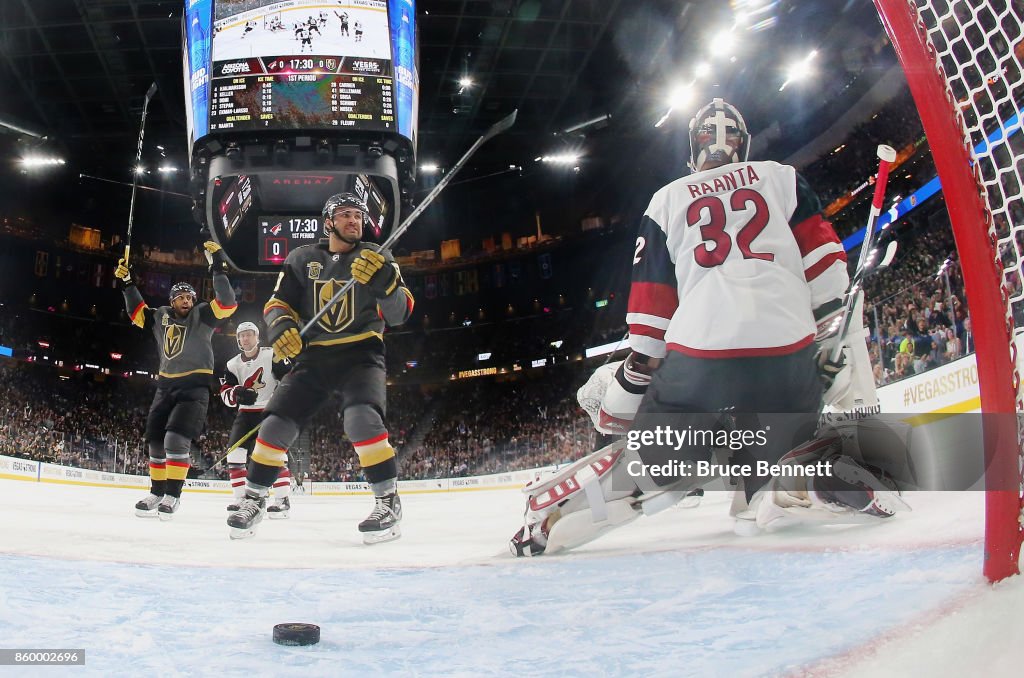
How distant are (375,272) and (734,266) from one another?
954 millimetres

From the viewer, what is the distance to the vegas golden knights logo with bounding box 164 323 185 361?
234 cm

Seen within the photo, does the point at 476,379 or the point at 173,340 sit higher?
the point at 173,340

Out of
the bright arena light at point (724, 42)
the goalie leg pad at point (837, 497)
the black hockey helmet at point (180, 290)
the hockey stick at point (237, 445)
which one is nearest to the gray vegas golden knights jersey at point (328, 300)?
the hockey stick at point (237, 445)

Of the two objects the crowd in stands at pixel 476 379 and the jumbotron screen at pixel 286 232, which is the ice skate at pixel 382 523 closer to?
the crowd in stands at pixel 476 379

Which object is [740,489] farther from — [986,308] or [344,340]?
[344,340]

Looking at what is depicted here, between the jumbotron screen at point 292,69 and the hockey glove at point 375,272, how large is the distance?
2.72 feet

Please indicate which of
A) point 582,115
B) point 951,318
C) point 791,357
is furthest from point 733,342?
point 582,115

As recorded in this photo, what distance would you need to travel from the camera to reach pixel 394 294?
1929 millimetres

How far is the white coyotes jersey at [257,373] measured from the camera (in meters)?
2.20

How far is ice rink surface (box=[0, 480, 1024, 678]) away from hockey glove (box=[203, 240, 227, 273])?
1031 millimetres

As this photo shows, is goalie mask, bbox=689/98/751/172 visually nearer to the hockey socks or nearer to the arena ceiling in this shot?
the arena ceiling

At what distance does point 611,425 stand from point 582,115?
2.32m

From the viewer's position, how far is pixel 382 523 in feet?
6.01

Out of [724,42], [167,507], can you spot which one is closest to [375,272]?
[167,507]
